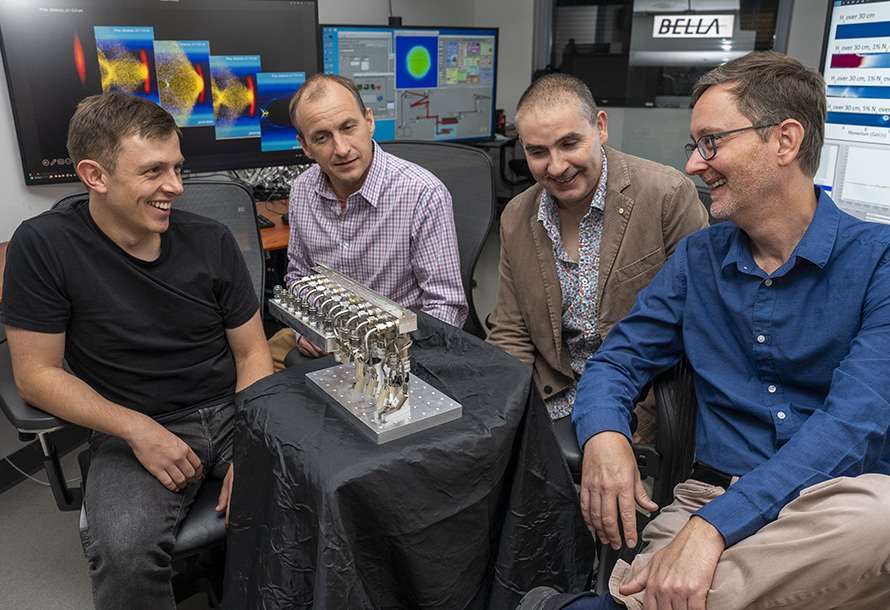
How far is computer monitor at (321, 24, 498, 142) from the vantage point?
10.7 feet

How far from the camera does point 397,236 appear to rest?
2049 mm

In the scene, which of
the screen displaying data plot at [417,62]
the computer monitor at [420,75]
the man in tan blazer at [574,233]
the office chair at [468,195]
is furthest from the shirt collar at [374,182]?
the screen displaying data plot at [417,62]

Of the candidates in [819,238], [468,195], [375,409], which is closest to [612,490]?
[375,409]

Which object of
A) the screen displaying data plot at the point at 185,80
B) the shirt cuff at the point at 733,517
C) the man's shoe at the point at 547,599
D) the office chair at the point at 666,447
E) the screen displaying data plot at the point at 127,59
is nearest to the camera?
the shirt cuff at the point at 733,517

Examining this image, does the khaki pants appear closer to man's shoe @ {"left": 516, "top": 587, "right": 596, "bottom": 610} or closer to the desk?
man's shoe @ {"left": 516, "top": 587, "right": 596, "bottom": 610}

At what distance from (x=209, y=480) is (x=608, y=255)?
3.69 ft

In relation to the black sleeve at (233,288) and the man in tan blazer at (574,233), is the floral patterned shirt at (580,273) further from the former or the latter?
the black sleeve at (233,288)

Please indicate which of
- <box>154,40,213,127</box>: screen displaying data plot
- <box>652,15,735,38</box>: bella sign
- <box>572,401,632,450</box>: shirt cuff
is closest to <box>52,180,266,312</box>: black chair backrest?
<box>154,40,213,127</box>: screen displaying data plot

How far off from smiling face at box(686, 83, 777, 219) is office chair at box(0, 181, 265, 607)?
123 centimetres

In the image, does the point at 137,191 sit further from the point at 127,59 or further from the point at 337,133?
the point at 127,59

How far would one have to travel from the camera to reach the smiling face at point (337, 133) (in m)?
2.01

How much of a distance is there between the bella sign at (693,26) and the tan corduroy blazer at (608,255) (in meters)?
2.30

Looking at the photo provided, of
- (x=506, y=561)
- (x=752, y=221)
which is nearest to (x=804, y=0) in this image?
(x=752, y=221)

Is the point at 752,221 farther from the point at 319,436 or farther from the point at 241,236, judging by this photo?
the point at 241,236
